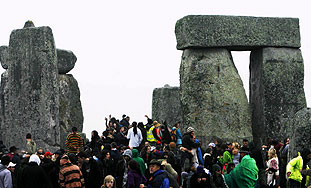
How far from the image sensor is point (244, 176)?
1255 centimetres

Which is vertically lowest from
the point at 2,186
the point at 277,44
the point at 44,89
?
the point at 2,186

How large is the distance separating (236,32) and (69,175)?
334 inches

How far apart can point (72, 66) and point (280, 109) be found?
7574mm

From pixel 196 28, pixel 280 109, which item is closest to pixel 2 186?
pixel 196 28

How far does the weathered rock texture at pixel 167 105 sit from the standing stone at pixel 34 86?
9.94m

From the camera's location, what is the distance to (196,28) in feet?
63.1

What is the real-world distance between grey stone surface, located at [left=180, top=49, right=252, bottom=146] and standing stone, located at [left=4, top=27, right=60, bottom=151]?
11.1 ft

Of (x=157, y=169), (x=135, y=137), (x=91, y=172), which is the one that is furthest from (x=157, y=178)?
(x=135, y=137)

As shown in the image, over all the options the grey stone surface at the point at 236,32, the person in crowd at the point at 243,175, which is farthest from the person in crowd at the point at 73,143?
the person in crowd at the point at 243,175

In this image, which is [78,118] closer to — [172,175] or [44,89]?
[44,89]

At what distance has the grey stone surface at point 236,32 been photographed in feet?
63.3

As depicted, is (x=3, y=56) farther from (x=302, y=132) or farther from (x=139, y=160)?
(x=302, y=132)

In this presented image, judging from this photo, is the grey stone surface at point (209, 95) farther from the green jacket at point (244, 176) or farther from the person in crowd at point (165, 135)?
the green jacket at point (244, 176)

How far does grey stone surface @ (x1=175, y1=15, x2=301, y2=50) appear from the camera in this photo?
19281mm
